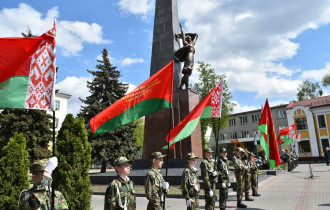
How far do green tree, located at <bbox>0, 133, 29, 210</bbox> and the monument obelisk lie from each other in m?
7.52

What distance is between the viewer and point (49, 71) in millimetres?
3711

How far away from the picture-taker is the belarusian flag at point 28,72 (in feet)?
11.7

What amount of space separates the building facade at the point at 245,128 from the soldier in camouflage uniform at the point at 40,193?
42.7 m

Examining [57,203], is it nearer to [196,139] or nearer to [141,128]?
[196,139]

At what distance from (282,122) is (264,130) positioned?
3561 centimetres

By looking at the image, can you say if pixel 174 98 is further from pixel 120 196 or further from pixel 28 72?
pixel 120 196

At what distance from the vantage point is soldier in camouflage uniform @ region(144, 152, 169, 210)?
3.91m

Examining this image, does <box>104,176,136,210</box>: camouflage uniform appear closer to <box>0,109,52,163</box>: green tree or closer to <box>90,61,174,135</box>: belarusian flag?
<box>90,61,174,135</box>: belarusian flag

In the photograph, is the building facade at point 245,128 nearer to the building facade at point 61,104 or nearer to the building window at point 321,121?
the building window at point 321,121

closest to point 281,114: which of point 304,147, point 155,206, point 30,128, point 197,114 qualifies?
point 304,147

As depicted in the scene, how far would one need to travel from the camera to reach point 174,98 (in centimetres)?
1410

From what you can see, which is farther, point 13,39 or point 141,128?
point 141,128

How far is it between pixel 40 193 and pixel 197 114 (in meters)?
4.02

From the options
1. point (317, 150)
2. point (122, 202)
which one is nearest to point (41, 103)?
point (122, 202)
